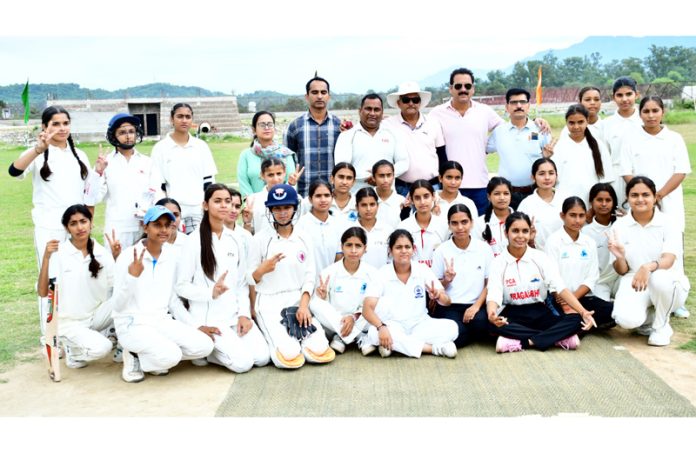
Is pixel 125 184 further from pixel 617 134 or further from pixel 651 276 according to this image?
pixel 617 134

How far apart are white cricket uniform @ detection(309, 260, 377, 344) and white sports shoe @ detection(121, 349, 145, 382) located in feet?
4.25

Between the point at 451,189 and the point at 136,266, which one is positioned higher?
the point at 451,189

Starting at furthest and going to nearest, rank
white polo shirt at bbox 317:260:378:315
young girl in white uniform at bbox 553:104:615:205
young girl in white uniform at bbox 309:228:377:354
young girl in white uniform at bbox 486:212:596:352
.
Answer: young girl in white uniform at bbox 553:104:615:205
white polo shirt at bbox 317:260:378:315
young girl in white uniform at bbox 309:228:377:354
young girl in white uniform at bbox 486:212:596:352

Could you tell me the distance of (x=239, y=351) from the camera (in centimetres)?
504

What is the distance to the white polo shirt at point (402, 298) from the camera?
17.9ft

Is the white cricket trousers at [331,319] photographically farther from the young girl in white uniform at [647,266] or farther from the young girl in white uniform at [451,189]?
the young girl in white uniform at [647,266]

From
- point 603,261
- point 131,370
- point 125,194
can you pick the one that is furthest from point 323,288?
point 603,261

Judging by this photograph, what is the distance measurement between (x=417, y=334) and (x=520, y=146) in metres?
2.06

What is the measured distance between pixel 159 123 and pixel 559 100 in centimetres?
2586

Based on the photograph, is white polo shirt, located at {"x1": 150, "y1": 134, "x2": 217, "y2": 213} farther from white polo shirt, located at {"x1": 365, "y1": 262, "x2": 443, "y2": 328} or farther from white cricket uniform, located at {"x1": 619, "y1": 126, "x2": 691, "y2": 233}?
white cricket uniform, located at {"x1": 619, "y1": 126, "x2": 691, "y2": 233}

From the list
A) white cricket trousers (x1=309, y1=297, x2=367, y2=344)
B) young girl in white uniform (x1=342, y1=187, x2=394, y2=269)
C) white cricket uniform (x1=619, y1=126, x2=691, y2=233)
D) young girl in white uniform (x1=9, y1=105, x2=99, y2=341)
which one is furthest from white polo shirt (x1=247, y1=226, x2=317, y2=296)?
white cricket uniform (x1=619, y1=126, x2=691, y2=233)

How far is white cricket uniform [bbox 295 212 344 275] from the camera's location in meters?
5.92

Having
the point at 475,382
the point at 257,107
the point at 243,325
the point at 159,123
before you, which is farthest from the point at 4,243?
the point at 257,107

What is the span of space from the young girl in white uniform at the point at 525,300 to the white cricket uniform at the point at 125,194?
8.75 ft
